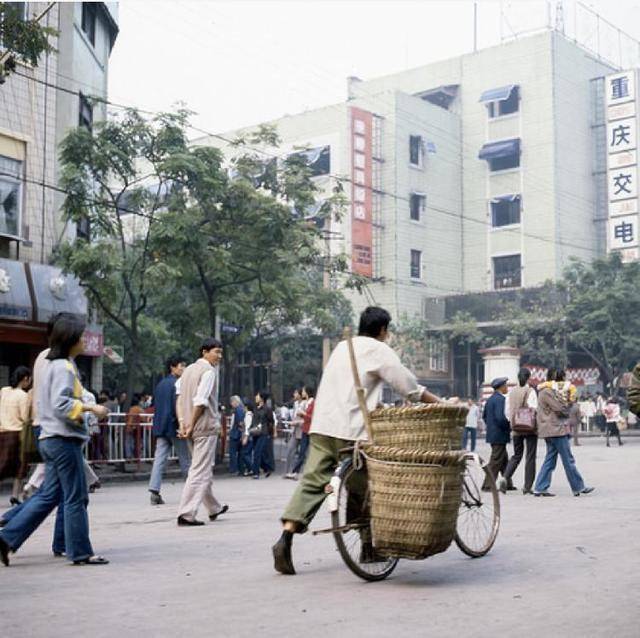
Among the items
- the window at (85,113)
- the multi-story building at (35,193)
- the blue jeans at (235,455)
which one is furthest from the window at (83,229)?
the blue jeans at (235,455)

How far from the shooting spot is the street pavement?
4.82 m

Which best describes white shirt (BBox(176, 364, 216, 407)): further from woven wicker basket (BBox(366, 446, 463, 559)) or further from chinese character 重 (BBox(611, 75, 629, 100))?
chinese character 重 (BBox(611, 75, 629, 100))

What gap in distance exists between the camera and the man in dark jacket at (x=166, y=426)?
12336 millimetres

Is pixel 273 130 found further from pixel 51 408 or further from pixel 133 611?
pixel 133 611

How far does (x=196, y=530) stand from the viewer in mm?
9430

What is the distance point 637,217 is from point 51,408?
38780mm

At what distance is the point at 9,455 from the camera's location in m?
11.0

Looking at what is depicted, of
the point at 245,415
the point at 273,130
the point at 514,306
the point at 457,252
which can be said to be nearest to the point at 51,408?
the point at 245,415

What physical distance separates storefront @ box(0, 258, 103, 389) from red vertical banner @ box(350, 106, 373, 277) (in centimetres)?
2183

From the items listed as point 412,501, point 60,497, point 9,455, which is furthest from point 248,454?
point 412,501

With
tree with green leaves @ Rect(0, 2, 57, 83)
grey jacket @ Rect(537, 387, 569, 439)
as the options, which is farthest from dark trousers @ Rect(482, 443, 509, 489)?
tree with green leaves @ Rect(0, 2, 57, 83)

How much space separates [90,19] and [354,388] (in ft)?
72.8

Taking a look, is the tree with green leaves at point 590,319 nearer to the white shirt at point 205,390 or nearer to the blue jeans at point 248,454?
the blue jeans at point 248,454

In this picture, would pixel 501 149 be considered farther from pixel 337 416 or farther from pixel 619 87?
pixel 337 416
